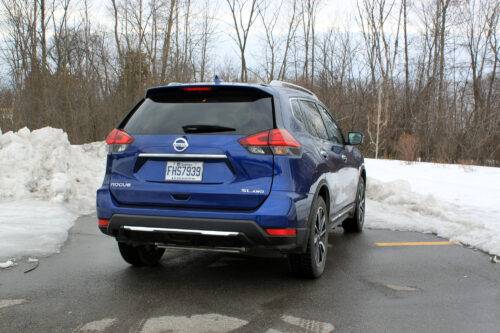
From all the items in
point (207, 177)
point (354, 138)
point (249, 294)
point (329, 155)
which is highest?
point (354, 138)

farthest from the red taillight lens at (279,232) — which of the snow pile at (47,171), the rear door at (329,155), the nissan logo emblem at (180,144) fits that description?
the snow pile at (47,171)

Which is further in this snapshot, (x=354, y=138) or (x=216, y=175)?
(x=354, y=138)

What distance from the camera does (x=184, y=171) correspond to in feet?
12.9

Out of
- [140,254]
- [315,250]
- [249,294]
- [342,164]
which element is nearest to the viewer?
[249,294]

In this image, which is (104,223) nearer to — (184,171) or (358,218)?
(184,171)

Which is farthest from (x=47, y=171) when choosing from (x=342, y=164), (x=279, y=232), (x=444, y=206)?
(x=444, y=206)

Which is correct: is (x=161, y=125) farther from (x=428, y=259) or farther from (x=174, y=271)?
(x=428, y=259)

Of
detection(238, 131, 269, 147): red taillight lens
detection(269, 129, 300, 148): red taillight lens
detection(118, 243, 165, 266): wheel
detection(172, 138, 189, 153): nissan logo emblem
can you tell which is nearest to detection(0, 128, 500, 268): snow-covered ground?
detection(118, 243, 165, 266): wheel

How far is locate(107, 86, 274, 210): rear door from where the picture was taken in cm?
381

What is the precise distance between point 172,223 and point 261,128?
109 cm

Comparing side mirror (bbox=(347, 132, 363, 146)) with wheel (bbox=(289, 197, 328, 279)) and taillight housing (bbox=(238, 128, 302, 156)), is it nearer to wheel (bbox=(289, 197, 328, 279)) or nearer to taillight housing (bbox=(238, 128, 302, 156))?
wheel (bbox=(289, 197, 328, 279))

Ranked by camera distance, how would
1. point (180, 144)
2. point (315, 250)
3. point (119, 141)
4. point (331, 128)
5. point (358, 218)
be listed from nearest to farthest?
point (180, 144), point (119, 141), point (315, 250), point (331, 128), point (358, 218)

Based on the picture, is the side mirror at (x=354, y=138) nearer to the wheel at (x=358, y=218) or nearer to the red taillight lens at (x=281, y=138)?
the wheel at (x=358, y=218)

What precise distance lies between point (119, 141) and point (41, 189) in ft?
18.1
